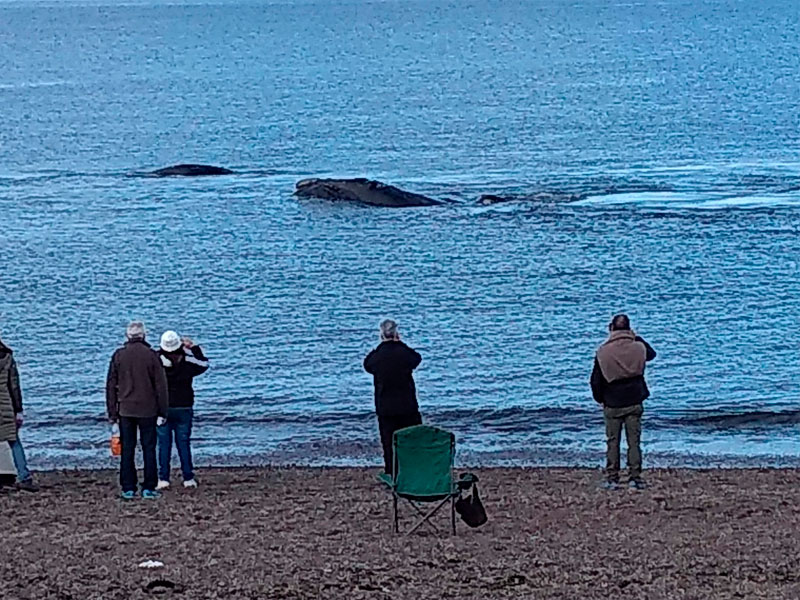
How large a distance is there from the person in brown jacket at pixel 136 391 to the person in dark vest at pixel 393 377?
6.26 ft

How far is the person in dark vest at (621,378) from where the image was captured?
52.6 feet

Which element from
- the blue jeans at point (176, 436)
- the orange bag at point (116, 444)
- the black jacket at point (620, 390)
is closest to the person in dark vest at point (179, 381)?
the blue jeans at point (176, 436)

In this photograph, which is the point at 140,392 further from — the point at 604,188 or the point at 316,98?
the point at 316,98

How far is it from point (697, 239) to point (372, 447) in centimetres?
2299

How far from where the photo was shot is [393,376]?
16.1m

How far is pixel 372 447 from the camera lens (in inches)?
933

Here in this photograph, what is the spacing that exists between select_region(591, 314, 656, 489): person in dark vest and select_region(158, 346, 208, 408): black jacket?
3.66 m

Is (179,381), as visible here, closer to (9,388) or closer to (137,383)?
(137,383)

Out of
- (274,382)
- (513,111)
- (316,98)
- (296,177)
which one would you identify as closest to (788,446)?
(274,382)

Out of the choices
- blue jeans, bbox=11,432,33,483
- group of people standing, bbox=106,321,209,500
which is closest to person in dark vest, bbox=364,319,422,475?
group of people standing, bbox=106,321,209,500

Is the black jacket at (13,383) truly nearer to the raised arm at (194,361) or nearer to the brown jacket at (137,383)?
the brown jacket at (137,383)

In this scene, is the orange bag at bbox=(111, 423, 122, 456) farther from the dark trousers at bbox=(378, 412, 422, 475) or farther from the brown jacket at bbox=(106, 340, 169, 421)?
the dark trousers at bbox=(378, 412, 422, 475)

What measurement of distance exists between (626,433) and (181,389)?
416cm

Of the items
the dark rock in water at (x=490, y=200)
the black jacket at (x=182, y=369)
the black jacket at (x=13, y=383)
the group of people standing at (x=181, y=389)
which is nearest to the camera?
the group of people standing at (x=181, y=389)
